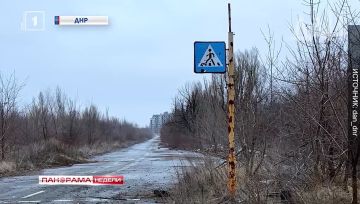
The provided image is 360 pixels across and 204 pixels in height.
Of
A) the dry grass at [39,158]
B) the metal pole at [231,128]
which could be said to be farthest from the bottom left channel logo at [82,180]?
the metal pole at [231,128]

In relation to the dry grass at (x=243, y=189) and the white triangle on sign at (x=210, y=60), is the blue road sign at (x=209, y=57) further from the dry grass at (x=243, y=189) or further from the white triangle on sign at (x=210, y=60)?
the dry grass at (x=243, y=189)

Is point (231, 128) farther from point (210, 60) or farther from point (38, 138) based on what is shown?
point (38, 138)

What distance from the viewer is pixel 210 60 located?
10.9 m

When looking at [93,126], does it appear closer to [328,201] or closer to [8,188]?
[8,188]

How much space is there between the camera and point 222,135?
16891 mm

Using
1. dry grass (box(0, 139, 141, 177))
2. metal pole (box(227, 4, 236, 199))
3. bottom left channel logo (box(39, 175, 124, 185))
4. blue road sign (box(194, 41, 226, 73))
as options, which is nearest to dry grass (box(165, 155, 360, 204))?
metal pole (box(227, 4, 236, 199))

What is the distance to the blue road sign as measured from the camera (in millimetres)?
10852

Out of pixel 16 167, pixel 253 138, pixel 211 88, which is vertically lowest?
pixel 16 167

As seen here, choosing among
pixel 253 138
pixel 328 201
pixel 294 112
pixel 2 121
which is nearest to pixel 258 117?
pixel 253 138

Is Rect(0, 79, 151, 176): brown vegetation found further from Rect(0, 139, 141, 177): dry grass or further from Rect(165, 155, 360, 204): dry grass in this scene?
Rect(165, 155, 360, 204): dry grass

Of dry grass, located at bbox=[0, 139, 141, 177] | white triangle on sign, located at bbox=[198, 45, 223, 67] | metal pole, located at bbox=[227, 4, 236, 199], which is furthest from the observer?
dry grass, located at bbox=[0, 139, 141, 177]

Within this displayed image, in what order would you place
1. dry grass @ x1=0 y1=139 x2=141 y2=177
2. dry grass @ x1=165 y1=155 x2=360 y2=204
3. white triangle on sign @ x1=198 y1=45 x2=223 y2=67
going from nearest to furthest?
dry grass @ x1=165 y1=155 x2=360 y2=204 < white triangle on sign @ x1=198 y1=45 x2=223 y2=67 < dry grass @ x1=0 y1=139 x2=141 y2=177

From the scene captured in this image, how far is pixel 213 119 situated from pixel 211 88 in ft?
6.64

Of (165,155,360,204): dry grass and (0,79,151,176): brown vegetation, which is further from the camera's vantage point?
(0,79,151,176): brown vegetation
